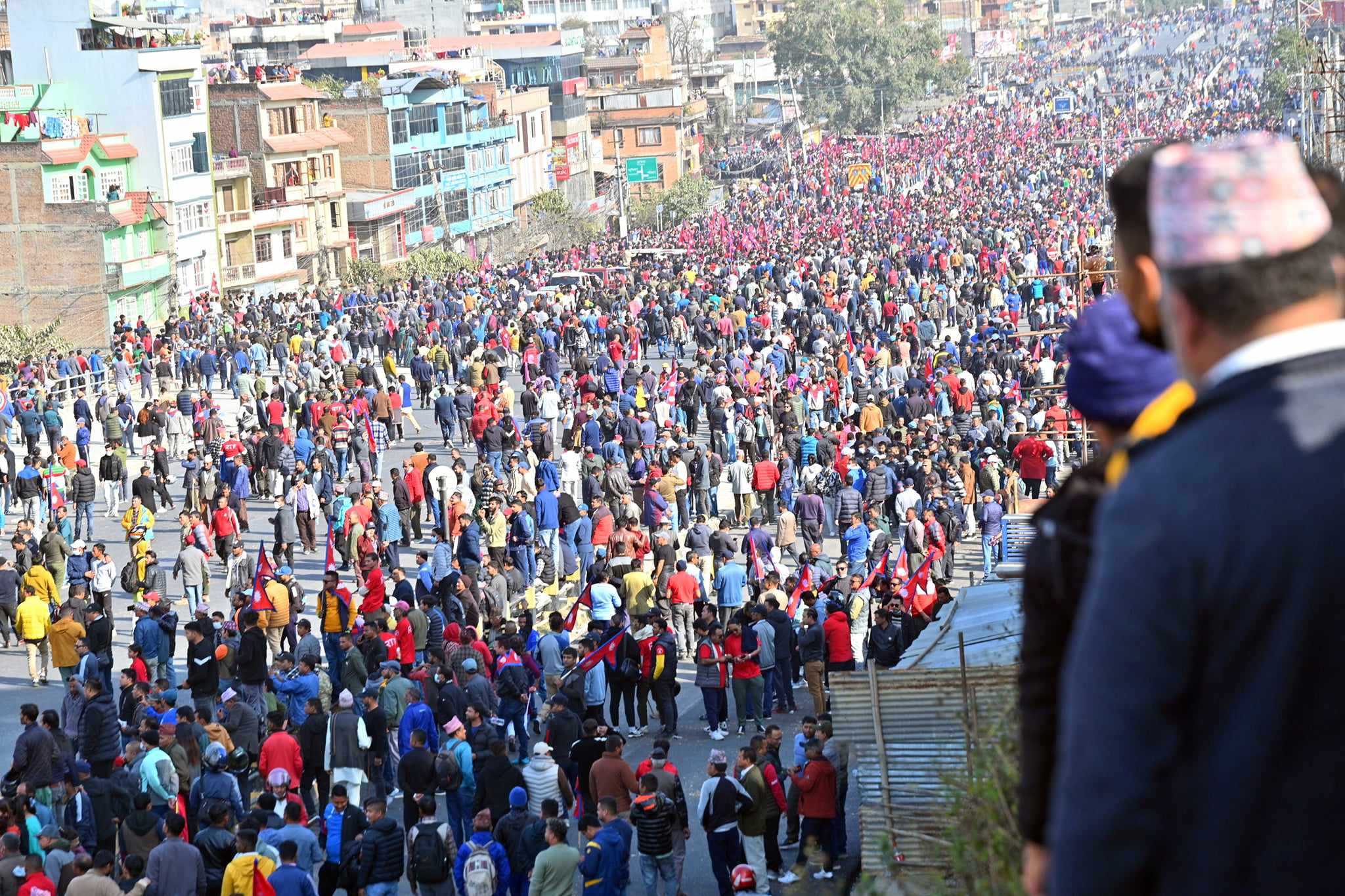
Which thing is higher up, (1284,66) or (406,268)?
(1284,66)

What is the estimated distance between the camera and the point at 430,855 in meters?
11.7

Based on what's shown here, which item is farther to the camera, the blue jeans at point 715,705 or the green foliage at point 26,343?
the green foliage at point 26,343

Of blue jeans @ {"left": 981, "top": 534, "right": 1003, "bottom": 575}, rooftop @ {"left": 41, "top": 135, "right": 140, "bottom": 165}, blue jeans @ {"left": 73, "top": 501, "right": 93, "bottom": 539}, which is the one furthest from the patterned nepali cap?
rooftop @ {"left": 41, "top": 135, "right": 140, "bottom": 165}

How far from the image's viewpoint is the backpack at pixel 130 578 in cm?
1986

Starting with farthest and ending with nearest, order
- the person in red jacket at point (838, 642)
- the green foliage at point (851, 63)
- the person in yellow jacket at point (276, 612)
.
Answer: the green foliage at point (851, 63) → the person in yellow jacket at point (276, 612) → the person in red jacket at point (838, 642)

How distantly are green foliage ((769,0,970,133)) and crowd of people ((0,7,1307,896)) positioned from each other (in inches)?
3618

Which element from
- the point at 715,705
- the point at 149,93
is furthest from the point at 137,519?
the point at 149,93

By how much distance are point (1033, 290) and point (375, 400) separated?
615 inches

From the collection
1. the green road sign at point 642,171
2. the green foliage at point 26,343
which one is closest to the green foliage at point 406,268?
the green foliage at point 26,343

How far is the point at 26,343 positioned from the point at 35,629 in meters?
30.0

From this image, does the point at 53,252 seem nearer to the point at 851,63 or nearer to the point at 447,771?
the point at 447,771

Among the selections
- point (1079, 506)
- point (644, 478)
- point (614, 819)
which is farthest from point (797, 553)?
point (1079, 506)

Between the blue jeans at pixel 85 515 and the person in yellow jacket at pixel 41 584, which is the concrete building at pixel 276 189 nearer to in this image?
the blue jeans at pixel 85 515

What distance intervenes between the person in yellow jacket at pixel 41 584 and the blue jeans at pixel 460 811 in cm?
714
